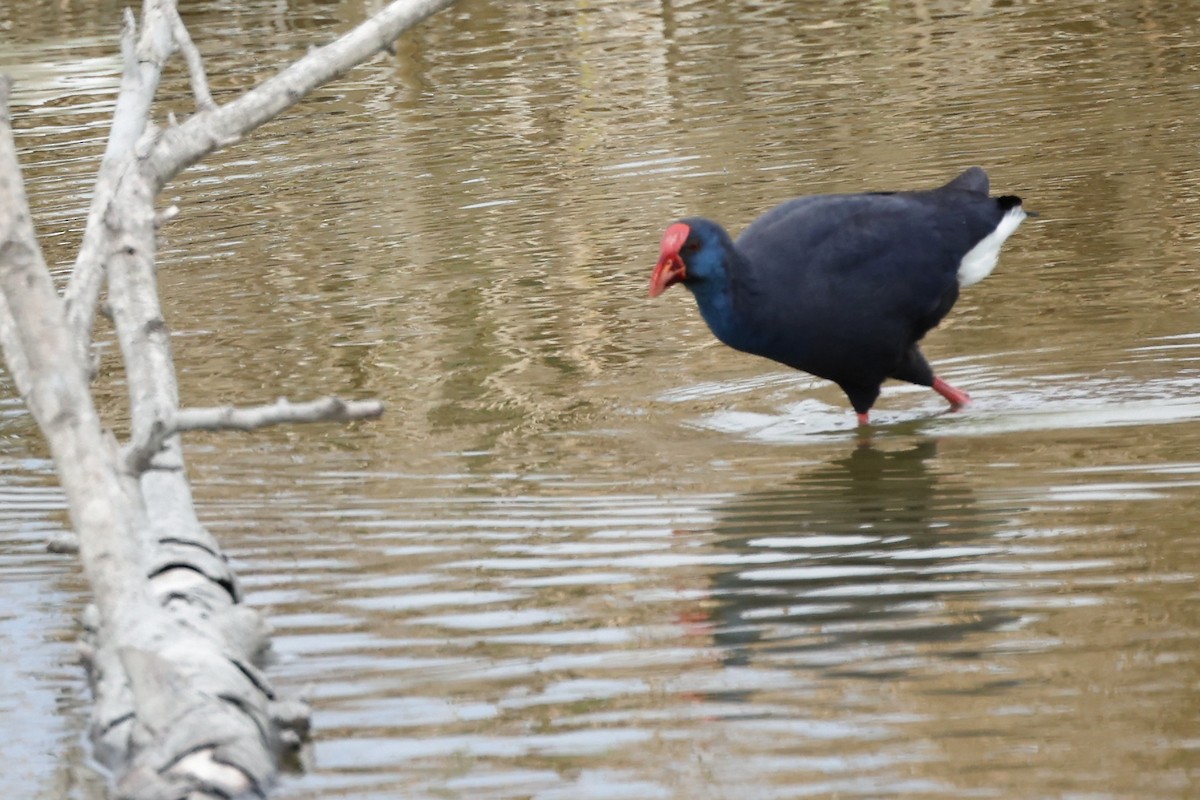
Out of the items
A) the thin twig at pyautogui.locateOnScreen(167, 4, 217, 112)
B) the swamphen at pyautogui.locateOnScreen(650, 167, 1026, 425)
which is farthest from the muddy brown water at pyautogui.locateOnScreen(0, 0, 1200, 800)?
the thin twig at pyautogui.locateOnScreen(167, 4, 217, 112)

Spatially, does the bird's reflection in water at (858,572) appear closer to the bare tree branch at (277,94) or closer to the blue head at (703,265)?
the blue head at (703,265)

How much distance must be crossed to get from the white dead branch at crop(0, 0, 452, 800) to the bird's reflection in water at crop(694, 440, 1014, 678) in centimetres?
129

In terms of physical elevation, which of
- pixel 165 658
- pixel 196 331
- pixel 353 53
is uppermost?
pixel 353 53

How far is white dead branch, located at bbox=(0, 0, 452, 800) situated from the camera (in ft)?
13.2

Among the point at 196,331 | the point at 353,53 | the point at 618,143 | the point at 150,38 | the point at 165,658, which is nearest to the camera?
the point at 165,658

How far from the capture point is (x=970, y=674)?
4512mm

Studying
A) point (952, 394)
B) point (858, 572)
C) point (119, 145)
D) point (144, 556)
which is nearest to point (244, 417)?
point (144, 556)

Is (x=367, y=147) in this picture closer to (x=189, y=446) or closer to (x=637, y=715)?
(x=189, y=446)

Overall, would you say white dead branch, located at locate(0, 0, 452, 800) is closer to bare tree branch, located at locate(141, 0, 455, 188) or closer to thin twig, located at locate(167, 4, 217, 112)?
bare tree branch, located at locate(141, 0, 455, 188)

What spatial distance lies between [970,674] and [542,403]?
3311 mm

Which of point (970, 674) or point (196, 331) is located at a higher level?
point (970, 674)

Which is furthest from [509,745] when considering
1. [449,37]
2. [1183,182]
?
[449,37]

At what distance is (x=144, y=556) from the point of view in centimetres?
487

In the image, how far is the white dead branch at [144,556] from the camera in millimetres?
4031
